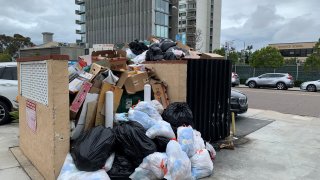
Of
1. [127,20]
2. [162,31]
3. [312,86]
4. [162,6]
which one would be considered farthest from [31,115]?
[127,20]

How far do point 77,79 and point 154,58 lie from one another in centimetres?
178

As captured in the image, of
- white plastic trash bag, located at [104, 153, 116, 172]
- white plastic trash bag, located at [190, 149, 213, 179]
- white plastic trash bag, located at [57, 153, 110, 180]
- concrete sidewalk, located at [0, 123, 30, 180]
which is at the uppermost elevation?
white plastic trash bag, located at [104, 153, 116, 172]

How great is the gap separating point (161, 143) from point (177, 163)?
0.46 metres

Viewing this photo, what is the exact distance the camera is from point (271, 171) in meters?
4.85

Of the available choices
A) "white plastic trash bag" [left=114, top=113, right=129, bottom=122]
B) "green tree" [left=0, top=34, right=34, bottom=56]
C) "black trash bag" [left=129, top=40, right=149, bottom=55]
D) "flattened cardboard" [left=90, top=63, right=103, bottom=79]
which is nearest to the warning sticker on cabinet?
"flattened cardboard" [left=90, top=63, right=103, bottom=79]

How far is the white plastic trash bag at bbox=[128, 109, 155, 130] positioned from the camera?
4742mm

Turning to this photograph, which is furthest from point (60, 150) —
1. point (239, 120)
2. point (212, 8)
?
point (212, 8)

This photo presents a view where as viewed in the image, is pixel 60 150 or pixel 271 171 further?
pixel 271 171

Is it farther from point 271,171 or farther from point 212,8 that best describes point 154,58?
point 212,8

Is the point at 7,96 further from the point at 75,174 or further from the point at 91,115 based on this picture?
the point at 75,174

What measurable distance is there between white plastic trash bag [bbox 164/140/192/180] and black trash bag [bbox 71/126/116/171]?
0.77 meters

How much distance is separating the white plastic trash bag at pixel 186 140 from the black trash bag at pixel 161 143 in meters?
0.21

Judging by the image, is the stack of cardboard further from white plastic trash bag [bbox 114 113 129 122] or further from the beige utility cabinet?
the beige utility cabinet

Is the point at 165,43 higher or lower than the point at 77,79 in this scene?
higher
